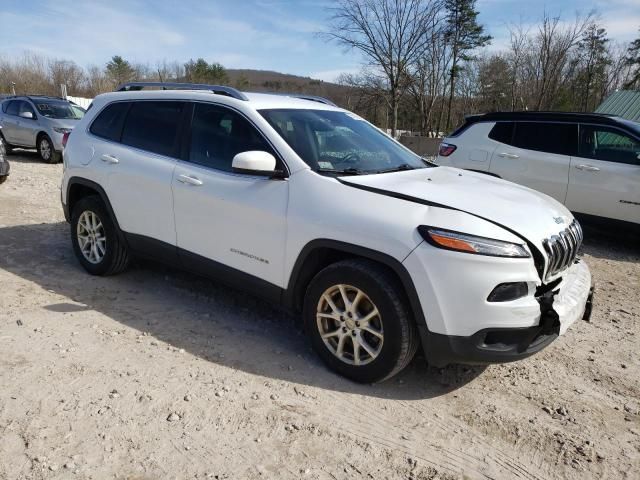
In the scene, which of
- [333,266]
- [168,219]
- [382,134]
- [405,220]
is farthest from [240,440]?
[382,134]

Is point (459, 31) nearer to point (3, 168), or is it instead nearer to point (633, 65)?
point (633, 65)

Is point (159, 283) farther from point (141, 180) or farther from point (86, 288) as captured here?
point (141, 180)

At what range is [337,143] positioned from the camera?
3740 mm

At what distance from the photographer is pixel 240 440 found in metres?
2.59

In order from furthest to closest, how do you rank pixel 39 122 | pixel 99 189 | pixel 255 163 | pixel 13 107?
pixel 13 107
pixel 39 122
pixel 99 189
pixel 255 163

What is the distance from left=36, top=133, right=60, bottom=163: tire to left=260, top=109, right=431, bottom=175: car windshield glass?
10.9 meters

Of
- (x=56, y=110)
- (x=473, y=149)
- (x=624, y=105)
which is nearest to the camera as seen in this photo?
(x=473, y=149)

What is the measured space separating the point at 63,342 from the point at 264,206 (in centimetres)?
172

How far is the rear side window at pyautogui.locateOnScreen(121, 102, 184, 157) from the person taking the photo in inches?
162

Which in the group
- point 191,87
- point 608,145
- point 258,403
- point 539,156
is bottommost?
point 258,403

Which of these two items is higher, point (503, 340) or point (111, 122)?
point (111, 122)

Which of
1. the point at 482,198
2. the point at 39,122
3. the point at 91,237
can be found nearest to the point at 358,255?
the point at 482,198

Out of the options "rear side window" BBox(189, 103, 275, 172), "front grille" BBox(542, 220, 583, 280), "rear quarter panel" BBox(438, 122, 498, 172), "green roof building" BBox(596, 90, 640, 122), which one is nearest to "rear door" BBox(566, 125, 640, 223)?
"rear quarter panel" BBox(438, 122, 498, 172)

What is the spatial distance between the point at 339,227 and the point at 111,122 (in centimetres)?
283
